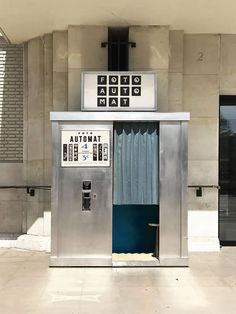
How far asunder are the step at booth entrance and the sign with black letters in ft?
1.54

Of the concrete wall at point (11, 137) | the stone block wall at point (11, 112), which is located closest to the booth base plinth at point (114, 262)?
the concrete wall at point (11, 137)

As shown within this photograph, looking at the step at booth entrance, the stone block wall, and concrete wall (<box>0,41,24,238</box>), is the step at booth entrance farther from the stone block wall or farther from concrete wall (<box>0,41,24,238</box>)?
the stone block wall

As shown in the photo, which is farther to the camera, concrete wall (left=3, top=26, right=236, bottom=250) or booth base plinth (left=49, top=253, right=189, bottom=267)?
concrete wall (left=3, top=26, right=236, bottom=250)

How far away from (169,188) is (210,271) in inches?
56.1

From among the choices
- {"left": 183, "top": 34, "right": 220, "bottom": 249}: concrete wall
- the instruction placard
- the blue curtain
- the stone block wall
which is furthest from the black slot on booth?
the stone block wall

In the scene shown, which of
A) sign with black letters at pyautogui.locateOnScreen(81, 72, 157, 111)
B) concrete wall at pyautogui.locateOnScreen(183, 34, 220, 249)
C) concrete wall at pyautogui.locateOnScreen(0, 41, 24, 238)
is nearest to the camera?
sign with black letters at pyautogui.locateOnScreen(81, 72, 157, 111)

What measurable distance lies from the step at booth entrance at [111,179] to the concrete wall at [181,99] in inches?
53.2

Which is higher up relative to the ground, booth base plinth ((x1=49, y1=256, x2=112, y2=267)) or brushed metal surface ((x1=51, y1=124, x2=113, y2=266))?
brushed metal surface ((x1=51, y1=124, x2=113, y2=266))

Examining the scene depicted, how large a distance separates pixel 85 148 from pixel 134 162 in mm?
804

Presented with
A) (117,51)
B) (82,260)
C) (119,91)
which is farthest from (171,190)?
(117,51)

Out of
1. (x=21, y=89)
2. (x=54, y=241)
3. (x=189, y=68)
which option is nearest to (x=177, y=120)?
(x=189, y=68)

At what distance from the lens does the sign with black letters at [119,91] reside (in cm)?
767

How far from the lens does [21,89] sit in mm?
9453

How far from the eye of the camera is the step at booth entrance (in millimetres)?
7133
